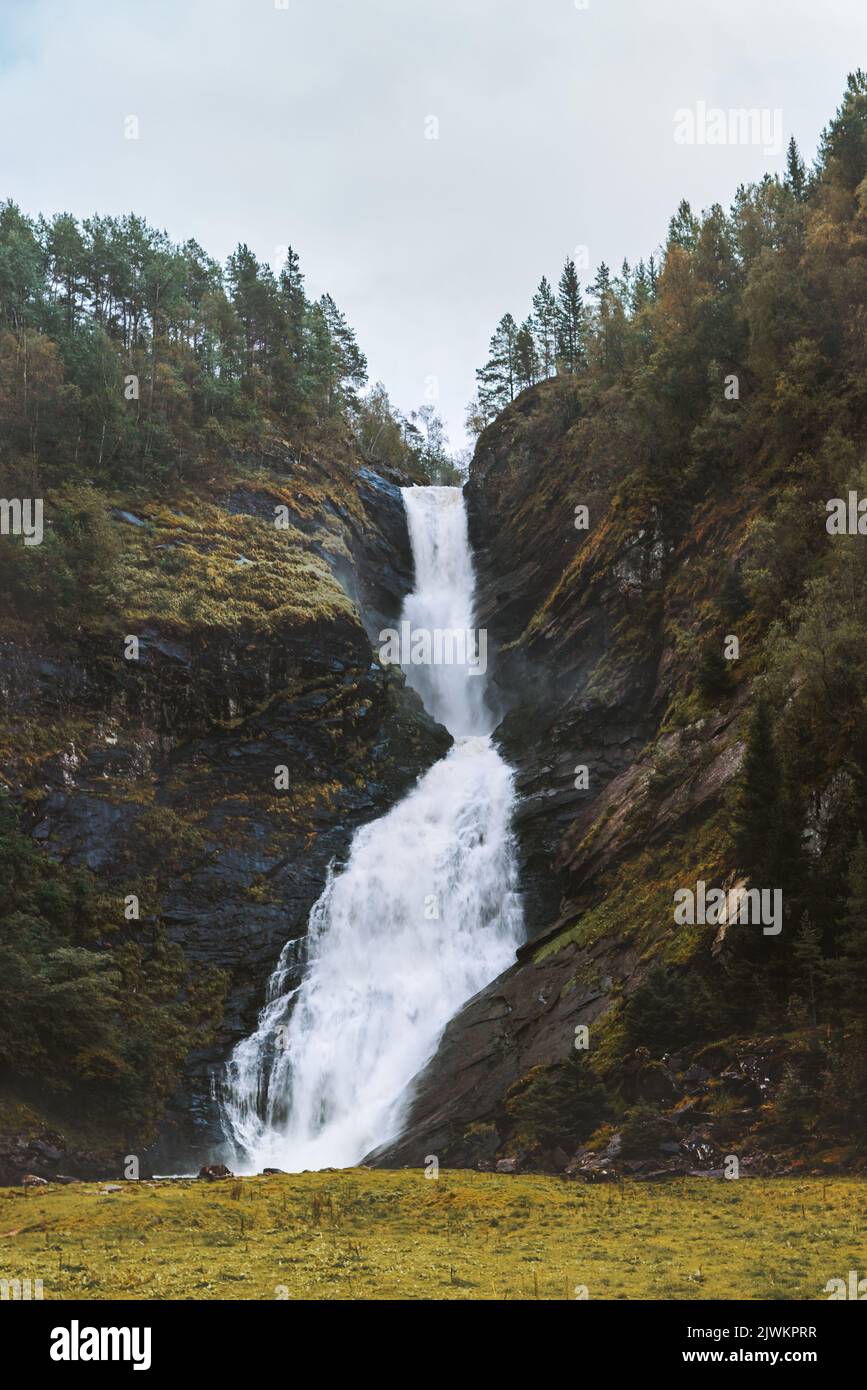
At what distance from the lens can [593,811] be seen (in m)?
34.6

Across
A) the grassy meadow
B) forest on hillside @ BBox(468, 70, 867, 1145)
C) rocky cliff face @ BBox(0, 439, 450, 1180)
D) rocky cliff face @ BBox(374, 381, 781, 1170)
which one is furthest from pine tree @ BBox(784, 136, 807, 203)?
the grassy meadow

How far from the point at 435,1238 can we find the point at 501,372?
276 ft

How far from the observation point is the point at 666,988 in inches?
882

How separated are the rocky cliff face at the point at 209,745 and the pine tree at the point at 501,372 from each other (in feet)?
150

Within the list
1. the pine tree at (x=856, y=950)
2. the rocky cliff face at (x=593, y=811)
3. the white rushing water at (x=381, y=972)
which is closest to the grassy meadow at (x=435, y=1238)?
the rocky cliff face at (x=593, y=811)

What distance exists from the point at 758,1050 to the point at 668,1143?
2672 mm

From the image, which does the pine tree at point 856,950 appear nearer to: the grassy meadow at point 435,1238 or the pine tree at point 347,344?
the grassy meadow at point 435,1238

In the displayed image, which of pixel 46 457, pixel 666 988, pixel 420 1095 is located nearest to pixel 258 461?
pixel 46 457

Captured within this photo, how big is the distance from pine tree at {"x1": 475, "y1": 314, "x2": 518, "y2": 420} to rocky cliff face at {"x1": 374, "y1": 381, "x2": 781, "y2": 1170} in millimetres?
35145

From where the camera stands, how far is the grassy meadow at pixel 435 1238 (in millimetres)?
12047

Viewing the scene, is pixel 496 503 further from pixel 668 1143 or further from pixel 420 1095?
pixel 668 1143

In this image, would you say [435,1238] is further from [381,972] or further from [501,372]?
[501,372]

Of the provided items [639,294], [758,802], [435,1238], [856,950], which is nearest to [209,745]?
[758,802]

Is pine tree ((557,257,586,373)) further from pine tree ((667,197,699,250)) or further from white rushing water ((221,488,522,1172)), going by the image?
white rushing water ((221,488,522,1172))
